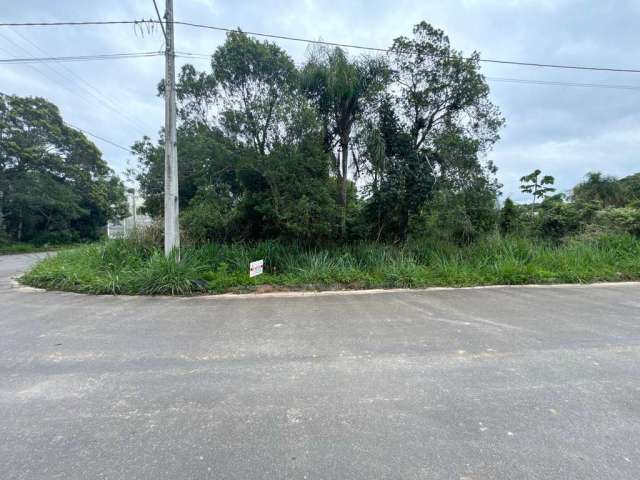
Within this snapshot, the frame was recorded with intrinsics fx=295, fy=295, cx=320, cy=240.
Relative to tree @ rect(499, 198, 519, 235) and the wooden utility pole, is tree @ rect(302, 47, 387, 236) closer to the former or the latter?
the wooden utility pole

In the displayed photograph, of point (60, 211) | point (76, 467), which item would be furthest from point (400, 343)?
point (60, 211)

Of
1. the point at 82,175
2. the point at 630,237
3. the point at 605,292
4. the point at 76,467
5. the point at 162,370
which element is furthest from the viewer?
the point at 82,175

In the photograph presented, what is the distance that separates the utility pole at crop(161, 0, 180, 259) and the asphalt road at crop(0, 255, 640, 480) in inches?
100

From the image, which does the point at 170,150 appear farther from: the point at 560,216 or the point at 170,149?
the point at 560,216

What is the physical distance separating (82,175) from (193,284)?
885 inches

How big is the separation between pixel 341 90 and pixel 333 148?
1.43 metres

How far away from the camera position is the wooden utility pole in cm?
661

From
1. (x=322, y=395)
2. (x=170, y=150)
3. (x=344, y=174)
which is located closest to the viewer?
(x=322, y=395)

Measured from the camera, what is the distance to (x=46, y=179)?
1902 cm

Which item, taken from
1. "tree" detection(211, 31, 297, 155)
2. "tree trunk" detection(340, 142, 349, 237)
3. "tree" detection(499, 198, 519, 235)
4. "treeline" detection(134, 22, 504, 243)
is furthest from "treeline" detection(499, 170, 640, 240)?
"tree" detection(211, 31, 297, 155)

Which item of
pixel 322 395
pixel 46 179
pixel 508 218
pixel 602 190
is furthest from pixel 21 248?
pixel 602 190

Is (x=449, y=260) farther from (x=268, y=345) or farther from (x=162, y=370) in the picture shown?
(x=162, y=370)

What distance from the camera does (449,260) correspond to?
7.56 meters

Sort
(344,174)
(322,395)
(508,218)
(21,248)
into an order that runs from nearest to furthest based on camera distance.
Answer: (322,395) → (344,174) → (508,218) → (21,248)
